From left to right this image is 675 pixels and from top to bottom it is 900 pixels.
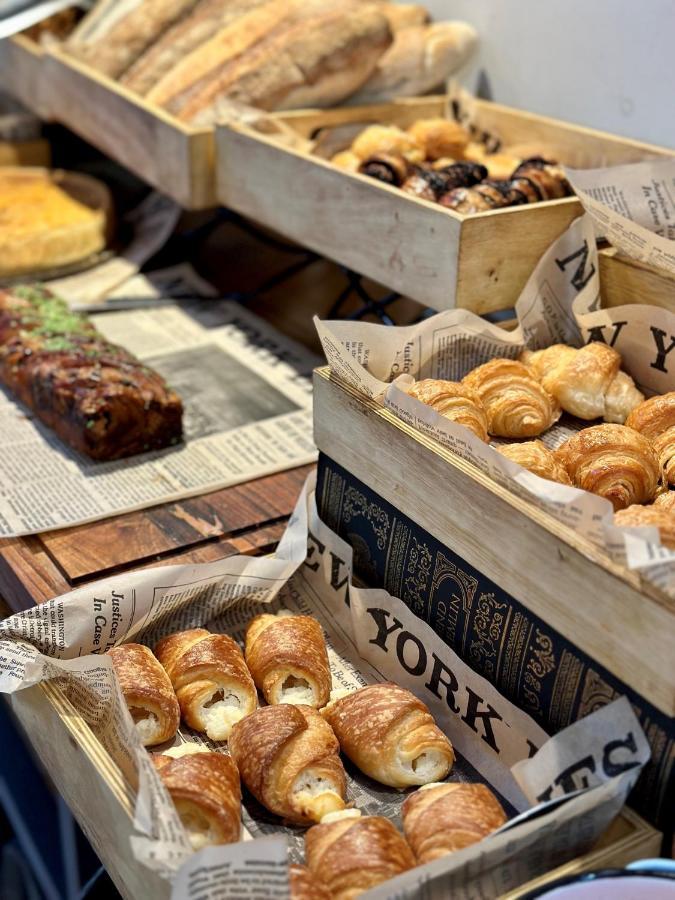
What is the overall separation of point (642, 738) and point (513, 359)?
67 cm

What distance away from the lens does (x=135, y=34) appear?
7.79 ft

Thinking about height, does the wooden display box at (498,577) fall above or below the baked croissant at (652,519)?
below

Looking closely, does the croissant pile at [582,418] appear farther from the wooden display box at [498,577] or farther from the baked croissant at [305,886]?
the baked croissant at [305,886]

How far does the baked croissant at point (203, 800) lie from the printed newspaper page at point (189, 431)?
0.59 metres

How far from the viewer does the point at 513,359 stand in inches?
57.5

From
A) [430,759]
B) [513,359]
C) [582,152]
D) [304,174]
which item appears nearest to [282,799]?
[430,759]

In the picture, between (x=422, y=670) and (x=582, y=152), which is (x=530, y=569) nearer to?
(x=422, y=670)

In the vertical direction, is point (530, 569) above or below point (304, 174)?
below

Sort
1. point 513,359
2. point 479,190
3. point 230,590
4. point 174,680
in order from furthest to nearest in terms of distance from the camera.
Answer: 1. point 479,190
2. point 513,359
3. point 230,590
4. point 174,680

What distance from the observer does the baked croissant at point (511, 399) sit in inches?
51.4

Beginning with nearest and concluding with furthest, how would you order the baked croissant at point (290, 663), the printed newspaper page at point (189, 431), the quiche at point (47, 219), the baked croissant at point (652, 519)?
the baked croissant at point (652, 519) → the baked croissant at point (290, 663) → the printed newspaper page at point (189, 431) → the quiche at point (47, 219)

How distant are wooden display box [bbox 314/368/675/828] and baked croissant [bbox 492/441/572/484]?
0.09 metres

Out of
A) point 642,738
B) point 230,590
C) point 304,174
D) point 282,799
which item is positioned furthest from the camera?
point 304,174

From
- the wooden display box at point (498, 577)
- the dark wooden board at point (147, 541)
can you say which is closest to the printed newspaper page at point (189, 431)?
the dark wooden board at point (147, 541)
